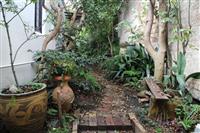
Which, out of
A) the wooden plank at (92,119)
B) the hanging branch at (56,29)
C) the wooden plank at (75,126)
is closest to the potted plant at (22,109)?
the wooden plank at (75,126)

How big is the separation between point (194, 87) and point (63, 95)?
230 cm

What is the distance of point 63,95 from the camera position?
4.23 meters

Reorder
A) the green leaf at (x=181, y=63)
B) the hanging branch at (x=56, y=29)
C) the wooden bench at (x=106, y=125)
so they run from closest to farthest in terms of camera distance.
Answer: the wooden bench at (x=106, y=125)
the green leaf at (x=181, y=63)
the hanging branch at (x=56, y=29)

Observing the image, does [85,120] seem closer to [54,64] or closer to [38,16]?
[54,64]

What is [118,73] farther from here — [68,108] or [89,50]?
[89,50]

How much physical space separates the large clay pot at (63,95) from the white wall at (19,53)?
0.77m

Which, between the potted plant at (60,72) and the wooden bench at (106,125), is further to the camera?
the potted plant at (60,72)

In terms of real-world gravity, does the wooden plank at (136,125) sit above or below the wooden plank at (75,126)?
below

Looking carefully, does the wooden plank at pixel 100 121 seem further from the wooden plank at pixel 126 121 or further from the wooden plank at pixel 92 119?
the wooden plank at pixel 126 121

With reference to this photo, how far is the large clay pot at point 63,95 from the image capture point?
13.7 feet

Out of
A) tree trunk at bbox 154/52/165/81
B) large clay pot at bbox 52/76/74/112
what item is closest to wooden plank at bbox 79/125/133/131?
large clay pot at bbox 52/76/74/112

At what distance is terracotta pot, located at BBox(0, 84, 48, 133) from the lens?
3.21 meters

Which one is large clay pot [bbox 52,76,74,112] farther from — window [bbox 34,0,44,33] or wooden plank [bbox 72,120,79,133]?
window [bbox 34,0,44,33]

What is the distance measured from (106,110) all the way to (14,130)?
1.78 metres
